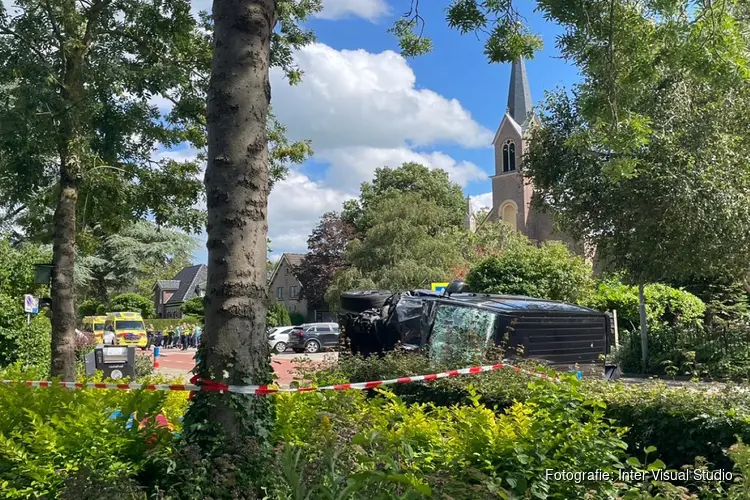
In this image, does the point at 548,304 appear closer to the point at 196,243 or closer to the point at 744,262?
the point at 744,262

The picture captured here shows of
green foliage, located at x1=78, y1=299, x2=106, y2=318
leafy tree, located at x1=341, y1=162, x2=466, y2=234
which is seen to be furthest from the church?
green foliage, located at x1=78, y1=299, x2=106, y2=318

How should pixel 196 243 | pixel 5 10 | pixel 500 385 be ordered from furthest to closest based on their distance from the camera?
pixel 196 243, pixel 5 10, pixel 500 385

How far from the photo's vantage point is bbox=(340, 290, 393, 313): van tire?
12961 millimetres

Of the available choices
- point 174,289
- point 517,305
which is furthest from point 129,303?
point 517,305

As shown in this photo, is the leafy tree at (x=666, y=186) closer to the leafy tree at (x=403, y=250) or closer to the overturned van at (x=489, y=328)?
the overturned van at (x=489, y=328)

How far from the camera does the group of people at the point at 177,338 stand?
150 feet

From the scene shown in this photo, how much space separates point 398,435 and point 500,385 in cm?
325

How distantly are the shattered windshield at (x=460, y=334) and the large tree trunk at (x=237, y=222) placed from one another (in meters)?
4.53

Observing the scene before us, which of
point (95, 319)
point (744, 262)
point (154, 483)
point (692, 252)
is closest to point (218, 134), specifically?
point (154, 483)

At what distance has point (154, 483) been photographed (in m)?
3.56

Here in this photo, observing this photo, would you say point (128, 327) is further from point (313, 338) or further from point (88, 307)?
point (88, 307)

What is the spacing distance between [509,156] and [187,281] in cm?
3943

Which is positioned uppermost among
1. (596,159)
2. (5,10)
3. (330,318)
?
(5,10)

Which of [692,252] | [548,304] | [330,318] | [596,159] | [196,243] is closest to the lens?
[548,304]
